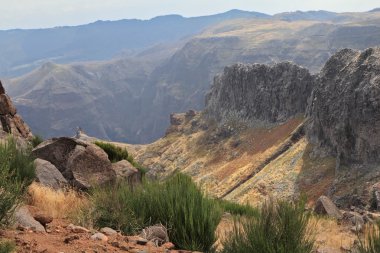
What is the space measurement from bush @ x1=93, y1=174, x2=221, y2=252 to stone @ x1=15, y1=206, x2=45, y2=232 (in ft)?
5.15

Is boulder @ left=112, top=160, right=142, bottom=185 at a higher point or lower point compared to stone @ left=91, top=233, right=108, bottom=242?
lower

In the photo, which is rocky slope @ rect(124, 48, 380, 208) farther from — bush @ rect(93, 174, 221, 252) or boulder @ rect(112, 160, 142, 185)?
bush @ rect(93, 174, 221, 252)

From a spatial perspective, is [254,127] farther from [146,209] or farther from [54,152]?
[146,209]

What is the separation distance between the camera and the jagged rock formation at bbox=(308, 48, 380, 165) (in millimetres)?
39875

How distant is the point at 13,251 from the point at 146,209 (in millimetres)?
4134

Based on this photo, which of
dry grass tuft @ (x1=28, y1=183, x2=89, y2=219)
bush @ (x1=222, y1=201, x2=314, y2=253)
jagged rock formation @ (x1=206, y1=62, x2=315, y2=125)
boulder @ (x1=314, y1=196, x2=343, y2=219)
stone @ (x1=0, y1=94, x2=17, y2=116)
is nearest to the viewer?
bush @ (x1=222, y1=201, x2=314, y2=253)

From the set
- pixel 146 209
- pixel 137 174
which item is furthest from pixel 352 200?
pixel 146 209

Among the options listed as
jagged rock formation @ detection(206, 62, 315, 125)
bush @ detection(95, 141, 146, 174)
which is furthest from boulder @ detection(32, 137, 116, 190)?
jagged rock formation @ detection(206, 62, 315, 125)

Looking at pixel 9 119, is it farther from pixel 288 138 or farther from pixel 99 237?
pixel 288 138

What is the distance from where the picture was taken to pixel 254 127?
8056cm

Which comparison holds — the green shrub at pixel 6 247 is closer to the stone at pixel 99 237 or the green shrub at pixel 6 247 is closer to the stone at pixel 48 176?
the stone at pixel 99 237

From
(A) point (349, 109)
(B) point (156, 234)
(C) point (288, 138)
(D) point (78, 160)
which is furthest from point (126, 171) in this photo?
(C) point (288, 138)

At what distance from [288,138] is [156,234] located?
5563 centimetres

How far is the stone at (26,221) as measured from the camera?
783 centimetres
